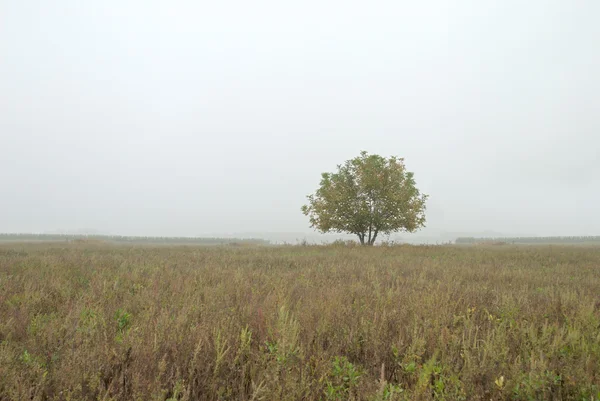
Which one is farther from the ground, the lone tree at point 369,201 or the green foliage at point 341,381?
the lone tree at point 369,201

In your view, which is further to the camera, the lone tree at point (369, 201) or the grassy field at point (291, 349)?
the lone tree at point (369, 201)

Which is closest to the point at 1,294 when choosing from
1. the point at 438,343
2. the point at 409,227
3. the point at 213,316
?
the point at 213,316

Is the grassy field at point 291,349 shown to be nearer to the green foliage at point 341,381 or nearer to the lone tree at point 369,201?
the green foliage at point 341,381

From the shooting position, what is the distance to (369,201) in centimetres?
2670

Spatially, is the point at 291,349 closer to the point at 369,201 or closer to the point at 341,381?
the point at 341,381

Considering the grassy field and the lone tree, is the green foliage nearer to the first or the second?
the grassy field

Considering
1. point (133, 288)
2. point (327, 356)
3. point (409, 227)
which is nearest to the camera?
point (327, 356)

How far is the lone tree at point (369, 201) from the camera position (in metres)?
26.0

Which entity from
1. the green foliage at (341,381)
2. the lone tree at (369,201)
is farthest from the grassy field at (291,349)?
the lone tree at (369,201)

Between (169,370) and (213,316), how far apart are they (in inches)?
51.2

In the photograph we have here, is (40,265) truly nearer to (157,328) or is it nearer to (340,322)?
(157,328)

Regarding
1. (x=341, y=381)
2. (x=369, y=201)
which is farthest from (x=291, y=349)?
(x=369, y=201)

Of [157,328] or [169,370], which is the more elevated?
[157,328]

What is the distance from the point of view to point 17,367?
2.64 m
